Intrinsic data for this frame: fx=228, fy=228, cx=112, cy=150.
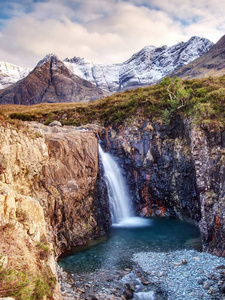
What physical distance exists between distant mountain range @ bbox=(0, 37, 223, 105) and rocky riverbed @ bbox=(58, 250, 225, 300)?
105 meters

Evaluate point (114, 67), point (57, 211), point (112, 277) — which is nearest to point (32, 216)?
point (112, 277)

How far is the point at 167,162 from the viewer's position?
29406mm

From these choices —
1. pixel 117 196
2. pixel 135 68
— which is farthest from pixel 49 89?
pixel 117 196

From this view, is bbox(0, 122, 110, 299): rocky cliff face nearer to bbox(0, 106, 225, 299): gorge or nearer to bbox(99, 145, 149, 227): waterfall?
bbox(0, 106, 225, 299): gorge

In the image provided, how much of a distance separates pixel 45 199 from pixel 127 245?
8.43 metres

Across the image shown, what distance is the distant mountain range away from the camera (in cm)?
12150

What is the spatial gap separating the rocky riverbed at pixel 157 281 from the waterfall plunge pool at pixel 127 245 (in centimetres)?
114

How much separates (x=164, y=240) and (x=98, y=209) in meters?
7.57

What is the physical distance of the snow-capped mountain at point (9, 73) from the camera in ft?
538

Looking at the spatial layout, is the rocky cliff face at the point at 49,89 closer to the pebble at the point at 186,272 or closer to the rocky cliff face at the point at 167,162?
the rocky cliff face at the point at 167,162

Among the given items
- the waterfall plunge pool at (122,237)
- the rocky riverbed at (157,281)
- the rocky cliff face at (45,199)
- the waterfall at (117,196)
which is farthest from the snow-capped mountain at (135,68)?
the rocky riverbed at (157,281)

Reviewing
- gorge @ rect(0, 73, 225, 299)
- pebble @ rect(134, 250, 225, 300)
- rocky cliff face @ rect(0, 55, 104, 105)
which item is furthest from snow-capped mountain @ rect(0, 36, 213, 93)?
pebble @ rect(134, 250, 225, 300)

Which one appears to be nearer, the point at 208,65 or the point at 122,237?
the point at 122,237

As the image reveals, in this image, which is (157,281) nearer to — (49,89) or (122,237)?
(122,237)
